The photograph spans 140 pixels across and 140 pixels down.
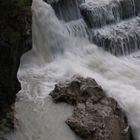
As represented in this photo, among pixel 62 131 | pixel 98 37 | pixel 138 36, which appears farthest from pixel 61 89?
pixel 138 36

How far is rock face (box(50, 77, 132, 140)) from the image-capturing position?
23.0 ft

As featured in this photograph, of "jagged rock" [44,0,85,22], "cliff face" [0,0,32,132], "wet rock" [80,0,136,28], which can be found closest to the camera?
"cliff face" [0,0,32,132]

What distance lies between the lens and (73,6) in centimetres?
1082

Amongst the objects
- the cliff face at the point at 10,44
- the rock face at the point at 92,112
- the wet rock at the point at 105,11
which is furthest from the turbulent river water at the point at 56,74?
the wet rock at the point at 105,11

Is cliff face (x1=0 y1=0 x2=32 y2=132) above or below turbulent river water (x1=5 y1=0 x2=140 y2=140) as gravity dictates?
above

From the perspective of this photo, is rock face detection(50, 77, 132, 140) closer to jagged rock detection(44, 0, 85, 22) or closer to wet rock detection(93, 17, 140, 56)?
wet rock detection(93, 17, 140, 56)

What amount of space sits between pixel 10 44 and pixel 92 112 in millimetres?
2073

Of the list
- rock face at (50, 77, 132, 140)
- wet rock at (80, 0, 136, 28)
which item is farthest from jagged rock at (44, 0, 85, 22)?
rock face at (50, 77, 132, 140)

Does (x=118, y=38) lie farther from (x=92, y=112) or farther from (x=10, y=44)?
(x=10, y=44)

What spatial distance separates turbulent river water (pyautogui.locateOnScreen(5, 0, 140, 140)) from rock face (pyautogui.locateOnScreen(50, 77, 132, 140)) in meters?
0.18

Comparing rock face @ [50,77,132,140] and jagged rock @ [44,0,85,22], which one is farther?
jagged rock @ [44,0,85,22]

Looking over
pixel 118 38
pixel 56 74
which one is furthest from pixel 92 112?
pixel 118 38

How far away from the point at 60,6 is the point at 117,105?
3.89m

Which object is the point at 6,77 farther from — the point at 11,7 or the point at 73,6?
the point at 73,6
